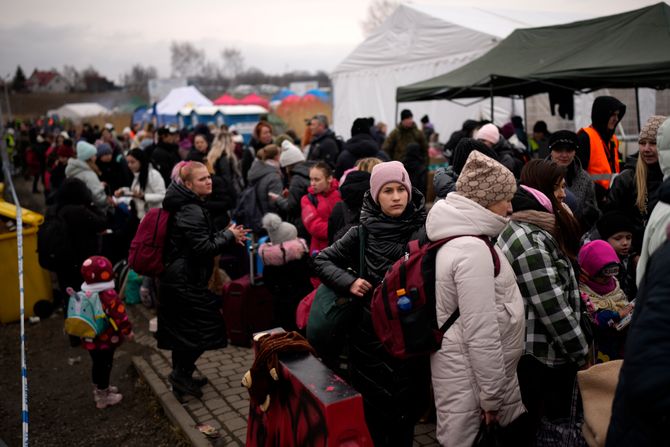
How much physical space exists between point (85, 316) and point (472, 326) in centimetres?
361

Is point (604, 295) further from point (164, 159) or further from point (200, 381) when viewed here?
point (164, 159)

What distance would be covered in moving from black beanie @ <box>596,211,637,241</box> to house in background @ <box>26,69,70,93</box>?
114 meters

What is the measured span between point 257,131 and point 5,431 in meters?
5.07

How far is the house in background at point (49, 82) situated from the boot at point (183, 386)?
366 feet

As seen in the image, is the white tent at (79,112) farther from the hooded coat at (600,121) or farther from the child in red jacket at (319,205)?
the hooded coat at (600,121)

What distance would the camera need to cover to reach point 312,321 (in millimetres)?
3469

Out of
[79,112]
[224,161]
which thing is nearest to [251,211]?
[224,161]

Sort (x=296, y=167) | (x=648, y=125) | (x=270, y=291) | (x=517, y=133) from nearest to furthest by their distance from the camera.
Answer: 1. (x=648, y=125)
2. (x=270, y=291)
3. (x=296, y=167)
4. (x=517, y=133)

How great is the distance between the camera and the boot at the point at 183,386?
4.97 m

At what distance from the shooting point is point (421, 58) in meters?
17.7

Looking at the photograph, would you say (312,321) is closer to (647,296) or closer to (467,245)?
(467,245)

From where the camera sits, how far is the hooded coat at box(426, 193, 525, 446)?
2574 millimetres

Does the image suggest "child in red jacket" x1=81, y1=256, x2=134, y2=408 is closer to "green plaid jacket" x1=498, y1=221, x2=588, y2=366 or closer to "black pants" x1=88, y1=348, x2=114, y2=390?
"black pants" x1=88, y1=348, x2=114, y2=390

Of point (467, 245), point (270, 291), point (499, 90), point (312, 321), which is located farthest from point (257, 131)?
point (467, 245)
